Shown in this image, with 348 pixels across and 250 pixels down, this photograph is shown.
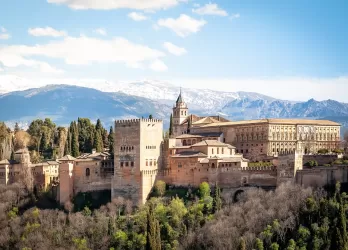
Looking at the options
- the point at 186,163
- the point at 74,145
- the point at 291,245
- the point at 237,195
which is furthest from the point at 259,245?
the point at 74,145

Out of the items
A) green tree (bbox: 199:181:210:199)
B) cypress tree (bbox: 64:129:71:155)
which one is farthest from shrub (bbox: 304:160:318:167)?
cypress tree (bbox: 64:129:71:155)

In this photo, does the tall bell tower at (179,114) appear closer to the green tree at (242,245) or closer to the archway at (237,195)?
the archway at (237,195)

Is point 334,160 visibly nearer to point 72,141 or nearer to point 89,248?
point 89,248

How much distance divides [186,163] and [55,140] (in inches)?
1243

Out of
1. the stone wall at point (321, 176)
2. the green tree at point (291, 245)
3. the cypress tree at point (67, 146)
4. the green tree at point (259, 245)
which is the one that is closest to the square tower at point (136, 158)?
the stone wall at point (321, 176)

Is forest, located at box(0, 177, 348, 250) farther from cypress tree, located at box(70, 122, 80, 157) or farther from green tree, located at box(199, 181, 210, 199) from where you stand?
cypress tree, located at box(70, 122, 80, 157)

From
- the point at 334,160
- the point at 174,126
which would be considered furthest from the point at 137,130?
the point at 174,126

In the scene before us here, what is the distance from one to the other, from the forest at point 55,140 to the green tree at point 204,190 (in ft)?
60.3

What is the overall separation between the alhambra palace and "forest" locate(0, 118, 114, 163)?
8276 mm

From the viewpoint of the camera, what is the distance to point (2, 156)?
79.5 metres

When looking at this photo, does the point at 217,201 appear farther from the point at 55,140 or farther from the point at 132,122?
the point at 55,140

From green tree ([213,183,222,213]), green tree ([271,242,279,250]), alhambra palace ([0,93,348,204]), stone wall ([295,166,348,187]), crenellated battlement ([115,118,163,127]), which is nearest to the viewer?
green tree ([271,242,279,250])

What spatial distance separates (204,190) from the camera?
58.4 meters

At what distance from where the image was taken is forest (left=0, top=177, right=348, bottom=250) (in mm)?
49219
